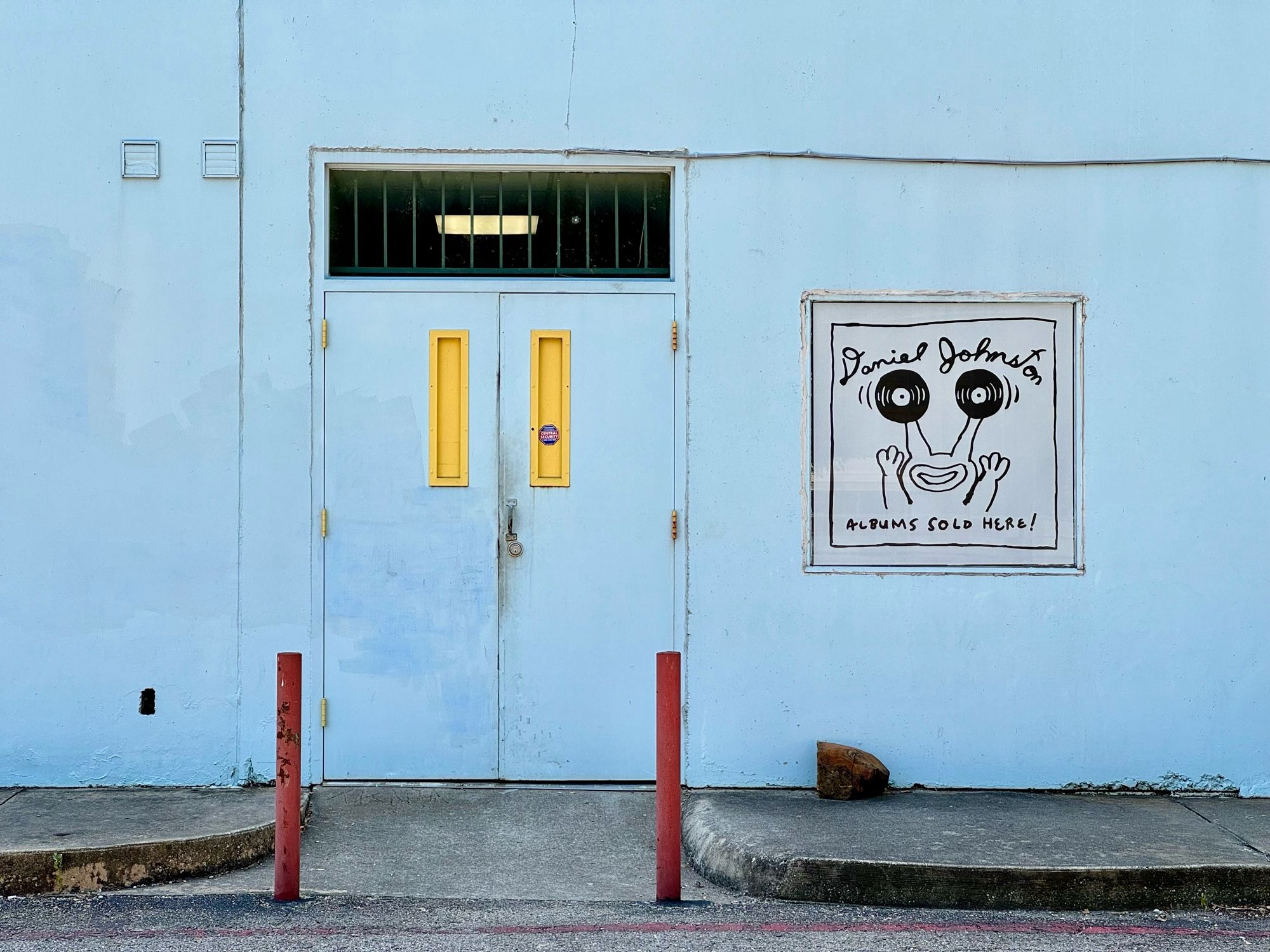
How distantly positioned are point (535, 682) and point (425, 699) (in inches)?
22.8

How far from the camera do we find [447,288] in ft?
22.8

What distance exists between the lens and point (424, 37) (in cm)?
689

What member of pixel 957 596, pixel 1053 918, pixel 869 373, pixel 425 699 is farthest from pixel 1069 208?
pixel 425 699

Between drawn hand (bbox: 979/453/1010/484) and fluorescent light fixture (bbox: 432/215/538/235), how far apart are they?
2.69 meters

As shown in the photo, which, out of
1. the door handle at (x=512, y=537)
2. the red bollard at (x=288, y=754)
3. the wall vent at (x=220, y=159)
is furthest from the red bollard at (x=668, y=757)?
the wall vent at (x=220, y=159)

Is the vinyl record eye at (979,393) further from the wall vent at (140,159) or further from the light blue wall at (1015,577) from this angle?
the wall vent at (140,159)

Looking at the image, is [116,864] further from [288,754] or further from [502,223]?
[502,223]

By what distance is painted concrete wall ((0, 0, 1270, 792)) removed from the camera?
684cm

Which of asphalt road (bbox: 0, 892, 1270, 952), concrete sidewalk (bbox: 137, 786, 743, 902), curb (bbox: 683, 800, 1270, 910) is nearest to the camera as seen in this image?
asphalt road (bbox: 0, 892, 1270, 952)

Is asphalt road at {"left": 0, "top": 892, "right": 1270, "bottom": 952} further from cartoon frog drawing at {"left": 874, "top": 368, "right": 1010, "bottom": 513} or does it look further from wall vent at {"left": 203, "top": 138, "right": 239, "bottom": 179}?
wall vent at {"left": 203, "top": 138, "right": 239, "bottom": 179}

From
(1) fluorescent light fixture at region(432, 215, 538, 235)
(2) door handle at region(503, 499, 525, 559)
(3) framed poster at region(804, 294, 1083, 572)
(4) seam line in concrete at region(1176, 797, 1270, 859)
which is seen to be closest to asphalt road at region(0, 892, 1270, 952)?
(4) seam line in concrete at region(1176, 797, 1270, 859)

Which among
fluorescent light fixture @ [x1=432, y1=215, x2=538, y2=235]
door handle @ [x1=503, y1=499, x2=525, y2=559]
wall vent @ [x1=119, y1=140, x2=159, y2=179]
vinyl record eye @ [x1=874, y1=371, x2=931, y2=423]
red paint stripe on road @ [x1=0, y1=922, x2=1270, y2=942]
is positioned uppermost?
wall vent @ [x1=119, y1=140, x2=159, y2=179]

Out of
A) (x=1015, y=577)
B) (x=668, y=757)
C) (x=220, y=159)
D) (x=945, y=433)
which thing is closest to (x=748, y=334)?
(x=945, y=433)

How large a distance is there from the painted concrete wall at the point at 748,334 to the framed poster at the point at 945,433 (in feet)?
0.44
